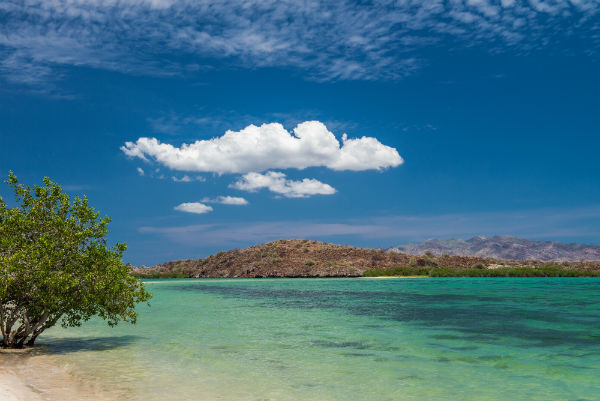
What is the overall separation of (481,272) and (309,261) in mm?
57214

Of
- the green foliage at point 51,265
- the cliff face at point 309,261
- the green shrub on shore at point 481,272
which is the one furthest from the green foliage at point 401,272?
the green foliage at point 51,265

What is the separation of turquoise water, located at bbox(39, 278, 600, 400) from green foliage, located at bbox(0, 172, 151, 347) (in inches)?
86.1

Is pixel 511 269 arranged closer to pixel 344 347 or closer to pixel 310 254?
pixel 310 254

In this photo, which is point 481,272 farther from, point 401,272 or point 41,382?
point 41,382

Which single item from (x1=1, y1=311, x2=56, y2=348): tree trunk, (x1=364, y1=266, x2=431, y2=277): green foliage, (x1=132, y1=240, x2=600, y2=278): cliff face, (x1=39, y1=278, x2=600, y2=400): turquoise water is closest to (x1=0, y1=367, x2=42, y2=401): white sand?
(x1=39, y1=278, x2=600, y2=400): turquoise water

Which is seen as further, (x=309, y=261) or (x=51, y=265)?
(x=309, y=261)

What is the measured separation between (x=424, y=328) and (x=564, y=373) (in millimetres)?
11850

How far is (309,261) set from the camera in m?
167

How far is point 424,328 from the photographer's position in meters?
28.2

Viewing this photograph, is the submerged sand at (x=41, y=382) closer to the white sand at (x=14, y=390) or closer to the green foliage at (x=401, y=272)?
the white sand at (x=14, y=390)

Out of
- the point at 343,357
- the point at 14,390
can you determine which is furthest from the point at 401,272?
the point at 14,390

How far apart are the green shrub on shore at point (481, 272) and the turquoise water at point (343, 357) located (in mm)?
111853

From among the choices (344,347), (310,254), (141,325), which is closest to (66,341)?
(141,325)

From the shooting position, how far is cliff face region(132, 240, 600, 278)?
524 feet
